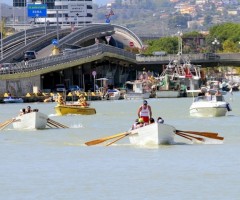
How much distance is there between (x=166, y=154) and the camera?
46.2 meters

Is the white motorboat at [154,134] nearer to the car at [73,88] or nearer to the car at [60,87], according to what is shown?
the car at [60,87]

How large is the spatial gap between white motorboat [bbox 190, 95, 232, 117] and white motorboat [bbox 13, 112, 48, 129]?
14652 mm

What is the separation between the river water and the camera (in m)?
36.7

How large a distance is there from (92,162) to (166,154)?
11.5ft

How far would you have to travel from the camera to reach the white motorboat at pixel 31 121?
6134cm

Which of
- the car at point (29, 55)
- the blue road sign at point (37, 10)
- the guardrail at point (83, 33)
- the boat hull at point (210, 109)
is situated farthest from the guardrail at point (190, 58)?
the boat hull at point (210, 109)

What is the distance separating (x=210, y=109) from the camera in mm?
73375

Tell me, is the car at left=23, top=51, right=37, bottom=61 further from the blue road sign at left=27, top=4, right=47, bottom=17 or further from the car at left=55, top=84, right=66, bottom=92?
the blue road sign at left=27, top=4, right=47, bottom=17

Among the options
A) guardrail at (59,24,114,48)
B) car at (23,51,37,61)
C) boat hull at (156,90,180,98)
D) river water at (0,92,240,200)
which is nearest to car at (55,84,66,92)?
car at (23,51,37,61)

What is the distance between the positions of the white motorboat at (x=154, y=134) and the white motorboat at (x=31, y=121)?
1373 cm

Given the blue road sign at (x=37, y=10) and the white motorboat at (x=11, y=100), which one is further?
the blue road sign at (x=37, y=10)

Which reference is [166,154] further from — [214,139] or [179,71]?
[179,71]

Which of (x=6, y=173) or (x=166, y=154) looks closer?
(x=6, y=173)

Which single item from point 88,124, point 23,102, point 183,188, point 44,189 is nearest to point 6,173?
point 44,189
